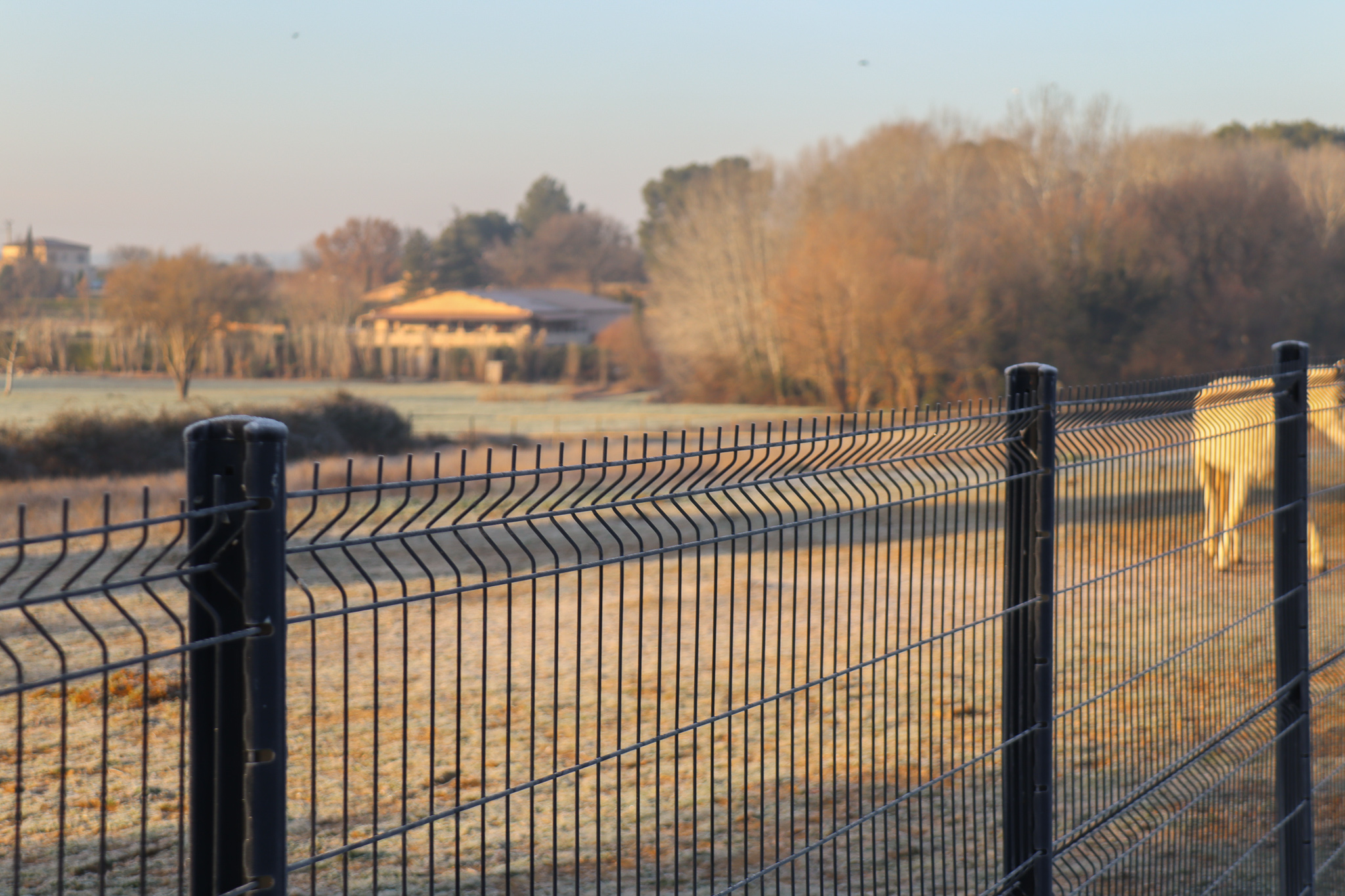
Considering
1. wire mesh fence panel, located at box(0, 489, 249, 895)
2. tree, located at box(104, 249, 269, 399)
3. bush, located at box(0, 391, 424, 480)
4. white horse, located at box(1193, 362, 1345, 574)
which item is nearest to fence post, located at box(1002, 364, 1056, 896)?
white horse, located at box(1193, 362, 1345, 574)

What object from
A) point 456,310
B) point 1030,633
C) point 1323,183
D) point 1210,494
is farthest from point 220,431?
point 456,310

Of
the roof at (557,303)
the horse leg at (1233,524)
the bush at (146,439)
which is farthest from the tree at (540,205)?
the horse leg at (1233,524)

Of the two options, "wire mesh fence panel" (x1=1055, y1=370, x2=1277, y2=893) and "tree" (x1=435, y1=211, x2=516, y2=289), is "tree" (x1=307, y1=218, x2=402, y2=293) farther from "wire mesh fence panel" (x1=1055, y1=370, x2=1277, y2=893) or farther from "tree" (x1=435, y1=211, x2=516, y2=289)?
"wire mesh fence panel" (x1=1055, y1=370, x2=1277, y2=893)

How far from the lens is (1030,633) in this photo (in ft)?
10.1

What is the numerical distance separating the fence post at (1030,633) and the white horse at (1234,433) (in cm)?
82

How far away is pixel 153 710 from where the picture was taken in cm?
820

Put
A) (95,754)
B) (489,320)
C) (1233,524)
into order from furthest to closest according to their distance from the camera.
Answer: (489,320) < (95,754) < (1233,524)

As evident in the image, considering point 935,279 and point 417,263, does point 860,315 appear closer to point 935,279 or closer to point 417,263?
point 935,279

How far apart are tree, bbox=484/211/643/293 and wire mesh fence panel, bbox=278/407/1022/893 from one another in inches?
4345

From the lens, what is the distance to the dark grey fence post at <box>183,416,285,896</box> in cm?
152

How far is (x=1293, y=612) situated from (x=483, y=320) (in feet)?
266

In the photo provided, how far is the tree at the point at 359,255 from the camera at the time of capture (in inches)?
4860

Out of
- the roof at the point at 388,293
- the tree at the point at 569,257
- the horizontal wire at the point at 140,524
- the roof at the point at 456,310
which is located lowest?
the horizontal wire at the point at 140,524

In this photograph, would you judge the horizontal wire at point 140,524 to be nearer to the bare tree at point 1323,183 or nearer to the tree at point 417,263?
the bare tree at point 1323,183
